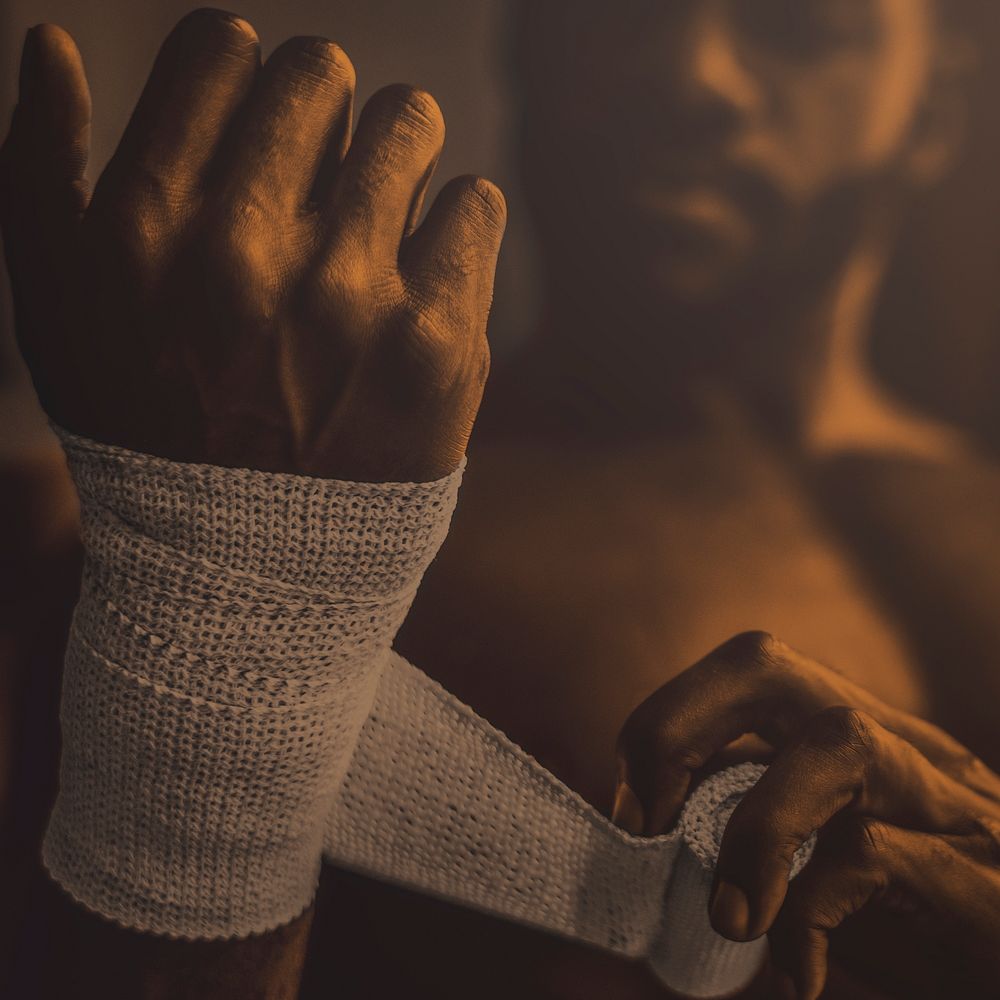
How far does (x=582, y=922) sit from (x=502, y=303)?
0.37m

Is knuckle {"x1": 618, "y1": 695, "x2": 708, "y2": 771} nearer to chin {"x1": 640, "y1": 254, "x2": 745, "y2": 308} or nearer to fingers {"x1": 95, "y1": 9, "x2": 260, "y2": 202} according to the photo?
chin {"x1": 640, "y1": 254, "x2": 745, "y2": 308}

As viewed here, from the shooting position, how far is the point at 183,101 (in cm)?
41

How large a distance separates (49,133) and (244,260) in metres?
0.10

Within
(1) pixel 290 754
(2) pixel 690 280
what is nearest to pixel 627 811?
(1) pixel 290 754

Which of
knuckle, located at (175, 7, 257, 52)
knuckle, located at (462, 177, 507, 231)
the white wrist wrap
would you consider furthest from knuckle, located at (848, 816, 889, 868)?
knuckle, located at (175, 7, 257, 52)

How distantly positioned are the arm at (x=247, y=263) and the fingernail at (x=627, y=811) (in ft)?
0.83

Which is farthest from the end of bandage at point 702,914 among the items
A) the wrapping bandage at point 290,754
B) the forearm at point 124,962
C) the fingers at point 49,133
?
the fingers at point 49,133

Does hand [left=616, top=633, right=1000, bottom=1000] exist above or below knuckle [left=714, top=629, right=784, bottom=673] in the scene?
below

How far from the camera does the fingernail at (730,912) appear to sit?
20.2 inches

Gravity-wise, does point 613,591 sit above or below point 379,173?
below

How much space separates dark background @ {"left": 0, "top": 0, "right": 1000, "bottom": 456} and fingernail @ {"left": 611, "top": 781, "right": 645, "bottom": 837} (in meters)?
0.27

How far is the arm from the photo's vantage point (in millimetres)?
413

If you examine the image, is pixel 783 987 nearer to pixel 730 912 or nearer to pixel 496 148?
pixel 730 912

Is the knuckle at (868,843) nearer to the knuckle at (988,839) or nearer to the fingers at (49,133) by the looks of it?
the knuckle at (988,839)
